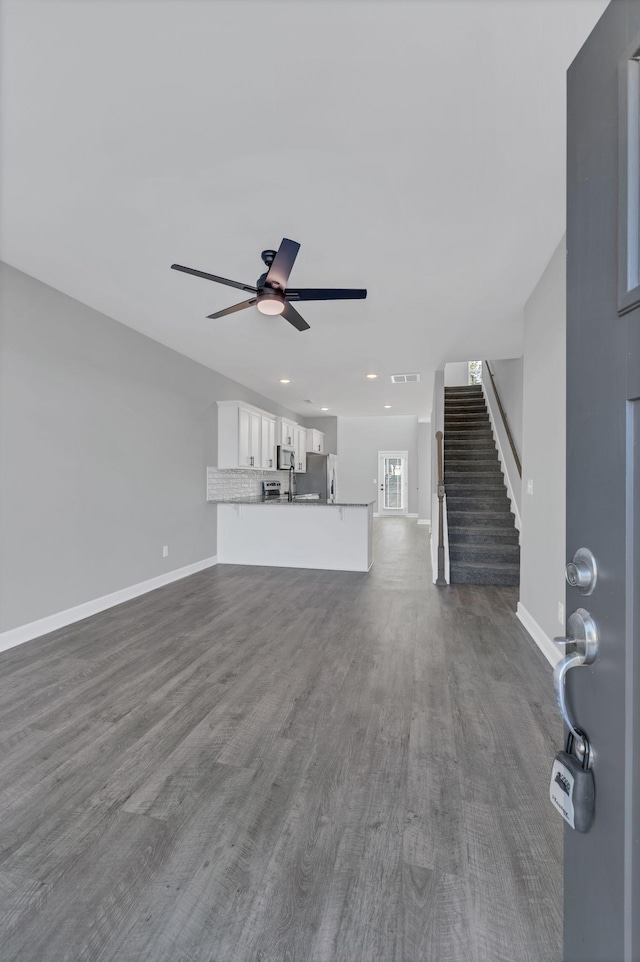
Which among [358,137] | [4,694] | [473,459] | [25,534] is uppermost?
[358,137]

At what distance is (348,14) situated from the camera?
1.41 meters

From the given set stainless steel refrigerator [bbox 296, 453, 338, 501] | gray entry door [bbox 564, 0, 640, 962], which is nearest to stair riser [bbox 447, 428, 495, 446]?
stainless steel refrigerator [bbox 296, 453, 338, 501]

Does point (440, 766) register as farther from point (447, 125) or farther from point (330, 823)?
Result: point (447, 125)

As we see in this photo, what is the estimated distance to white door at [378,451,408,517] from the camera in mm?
11680

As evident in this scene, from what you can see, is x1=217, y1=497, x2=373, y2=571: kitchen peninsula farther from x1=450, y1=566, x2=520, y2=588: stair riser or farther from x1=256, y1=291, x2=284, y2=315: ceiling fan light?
x1=256, y1=291, x2=284, y2=315: ceiling fan light

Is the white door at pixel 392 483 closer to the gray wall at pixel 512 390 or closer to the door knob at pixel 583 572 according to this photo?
the gray wall at pixel 512 390

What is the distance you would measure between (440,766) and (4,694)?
237 cm

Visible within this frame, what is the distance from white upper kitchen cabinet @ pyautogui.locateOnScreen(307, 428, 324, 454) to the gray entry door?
916 cm

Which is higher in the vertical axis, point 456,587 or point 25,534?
point 25,534

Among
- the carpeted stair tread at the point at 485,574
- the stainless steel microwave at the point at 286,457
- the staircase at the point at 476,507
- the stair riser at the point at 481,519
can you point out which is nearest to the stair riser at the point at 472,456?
the staircase at the point at 476,507

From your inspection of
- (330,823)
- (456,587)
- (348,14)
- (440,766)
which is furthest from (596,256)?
(456,587)

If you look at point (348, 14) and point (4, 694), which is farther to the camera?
point (4, 694)

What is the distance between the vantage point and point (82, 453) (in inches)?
148

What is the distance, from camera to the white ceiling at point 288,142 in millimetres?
1463
